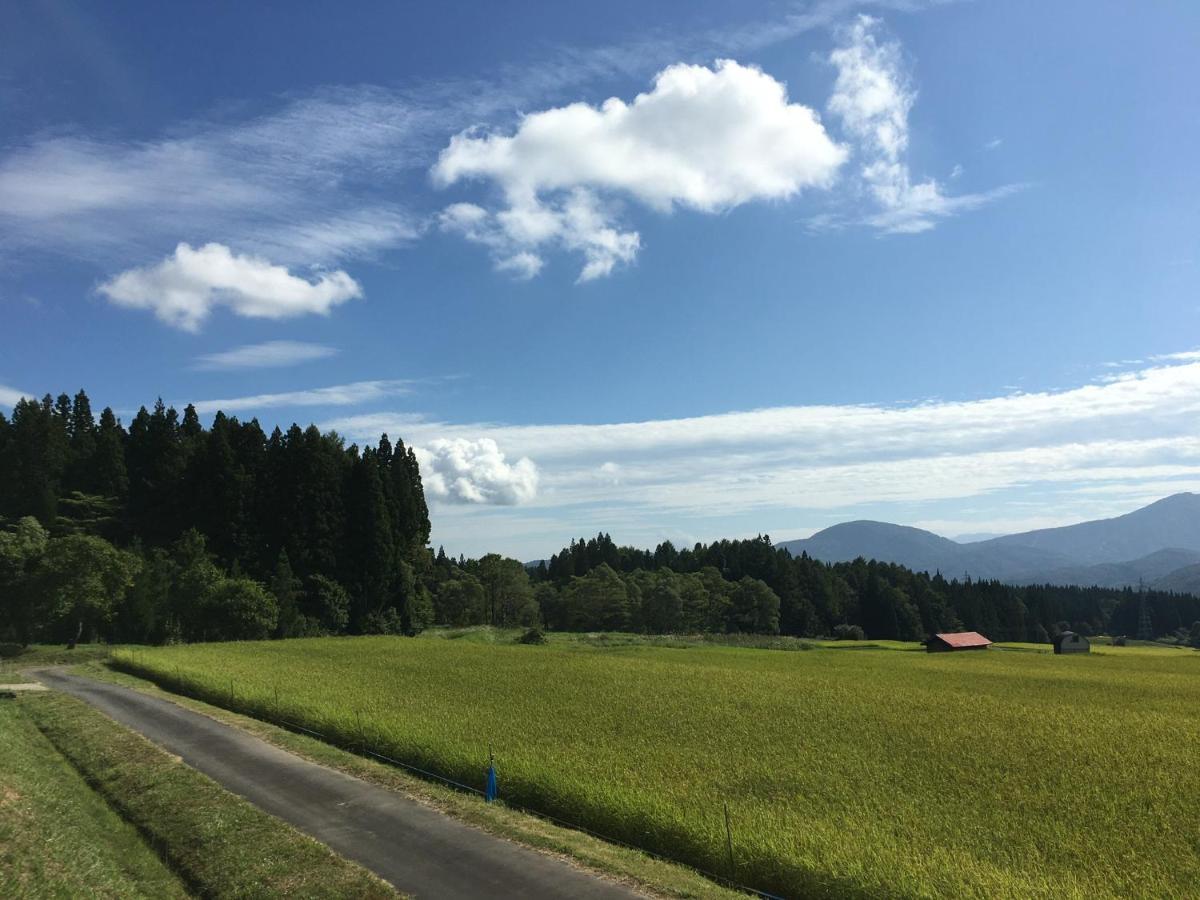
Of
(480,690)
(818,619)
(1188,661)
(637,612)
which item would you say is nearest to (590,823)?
(480,690)

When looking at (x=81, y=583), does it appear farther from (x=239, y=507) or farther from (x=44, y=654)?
(x=239, y=507)

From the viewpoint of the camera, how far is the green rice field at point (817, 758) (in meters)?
15.2

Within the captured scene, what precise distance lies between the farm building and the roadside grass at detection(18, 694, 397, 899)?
93.9 meters

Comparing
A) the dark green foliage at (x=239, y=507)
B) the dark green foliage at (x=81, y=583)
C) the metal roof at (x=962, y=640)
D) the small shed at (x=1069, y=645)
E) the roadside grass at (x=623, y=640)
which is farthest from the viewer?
the metal roof at (x=962, y=640)

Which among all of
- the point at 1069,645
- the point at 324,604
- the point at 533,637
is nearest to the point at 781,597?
the point at 1069,645

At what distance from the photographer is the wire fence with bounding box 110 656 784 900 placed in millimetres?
15352

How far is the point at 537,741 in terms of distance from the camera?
84.2 ft

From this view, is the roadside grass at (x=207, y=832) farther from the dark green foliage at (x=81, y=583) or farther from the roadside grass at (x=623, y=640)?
the roadside grass at (x=623, y=640)

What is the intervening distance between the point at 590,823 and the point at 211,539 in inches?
2952

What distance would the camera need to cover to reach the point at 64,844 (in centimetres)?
1625

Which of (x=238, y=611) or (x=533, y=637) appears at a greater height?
(x=238, y=611)

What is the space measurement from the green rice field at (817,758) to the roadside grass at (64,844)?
8.01 meters

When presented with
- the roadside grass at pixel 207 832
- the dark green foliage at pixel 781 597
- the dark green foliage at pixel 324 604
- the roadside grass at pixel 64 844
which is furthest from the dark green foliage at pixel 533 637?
the roadside grass at pixel 64 844

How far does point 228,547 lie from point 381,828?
70.8 metres
